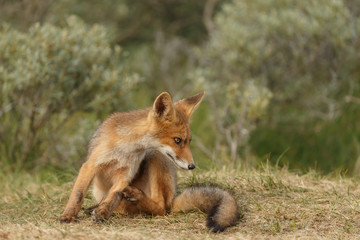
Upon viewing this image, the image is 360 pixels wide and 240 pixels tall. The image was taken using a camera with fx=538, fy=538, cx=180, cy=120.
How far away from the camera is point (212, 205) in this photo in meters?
5.11

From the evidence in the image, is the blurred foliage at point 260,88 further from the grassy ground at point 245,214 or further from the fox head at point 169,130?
the fox head at point 169,130

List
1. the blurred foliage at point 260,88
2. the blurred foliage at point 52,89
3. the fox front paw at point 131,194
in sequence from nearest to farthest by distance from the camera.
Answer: the fox front paw at point 131,194
the blurred foliage at point 52,89
the blurred foliage at point 260,88

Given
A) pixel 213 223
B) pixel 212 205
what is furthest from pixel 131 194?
pixel 213 223

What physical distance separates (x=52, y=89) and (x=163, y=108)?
3.98 metres

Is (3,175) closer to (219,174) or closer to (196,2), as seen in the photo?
(219,174)

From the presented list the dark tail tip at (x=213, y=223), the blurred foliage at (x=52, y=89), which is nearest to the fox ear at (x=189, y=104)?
the dark tail tip at (x=213, y=223)

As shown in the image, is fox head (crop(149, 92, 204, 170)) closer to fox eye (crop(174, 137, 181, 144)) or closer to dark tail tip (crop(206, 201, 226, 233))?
fox eye (crop(174, 137, 181, 144))

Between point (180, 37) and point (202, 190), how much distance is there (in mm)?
11274

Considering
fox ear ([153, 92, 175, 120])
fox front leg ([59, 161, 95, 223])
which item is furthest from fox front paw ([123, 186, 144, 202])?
fox ear ([153, 92, 175, 120])

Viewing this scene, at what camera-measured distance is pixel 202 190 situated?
17.5 feet

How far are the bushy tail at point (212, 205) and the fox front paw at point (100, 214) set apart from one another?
2.41 ft

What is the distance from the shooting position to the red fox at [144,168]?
5.05 metres

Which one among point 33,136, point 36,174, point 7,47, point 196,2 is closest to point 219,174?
point 36,174

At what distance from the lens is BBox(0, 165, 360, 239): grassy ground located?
4566 mm
